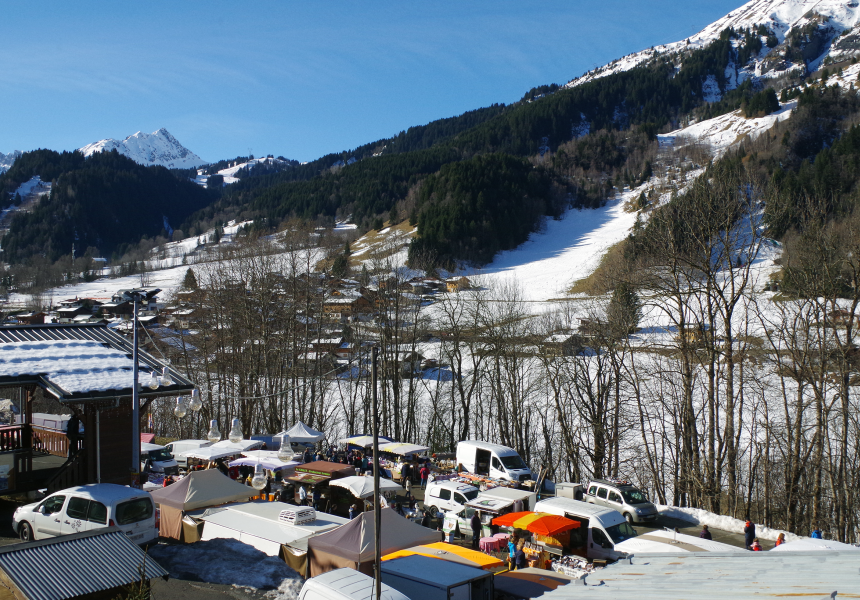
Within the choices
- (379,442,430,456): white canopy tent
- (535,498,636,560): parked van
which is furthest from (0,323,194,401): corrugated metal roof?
(379,442,430,456): white canopy tent

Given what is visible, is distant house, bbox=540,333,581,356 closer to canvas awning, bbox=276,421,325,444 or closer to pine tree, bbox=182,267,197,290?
canvas awning, bbox=276,421,325,444

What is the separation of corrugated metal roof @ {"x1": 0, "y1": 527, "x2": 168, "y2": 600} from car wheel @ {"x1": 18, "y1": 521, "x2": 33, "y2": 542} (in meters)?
5.34

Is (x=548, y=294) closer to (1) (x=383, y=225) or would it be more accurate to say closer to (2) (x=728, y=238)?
(2) (x=728, y=238)

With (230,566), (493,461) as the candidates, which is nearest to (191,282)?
(493,461)

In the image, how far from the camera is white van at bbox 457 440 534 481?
21.7 metres

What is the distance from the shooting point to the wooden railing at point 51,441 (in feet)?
50.9

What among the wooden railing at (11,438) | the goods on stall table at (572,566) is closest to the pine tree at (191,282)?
the wooden railing at (11,438)

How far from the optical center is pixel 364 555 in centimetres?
1102

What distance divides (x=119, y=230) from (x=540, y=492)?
8349 inches

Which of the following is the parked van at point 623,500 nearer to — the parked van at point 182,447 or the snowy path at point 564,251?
the parked van at point 182,447

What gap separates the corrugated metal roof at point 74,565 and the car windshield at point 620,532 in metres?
11.3

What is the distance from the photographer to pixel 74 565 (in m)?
6.76

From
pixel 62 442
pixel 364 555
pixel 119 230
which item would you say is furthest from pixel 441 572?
pixel 119 230

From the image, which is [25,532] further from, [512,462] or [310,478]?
[512,462]
